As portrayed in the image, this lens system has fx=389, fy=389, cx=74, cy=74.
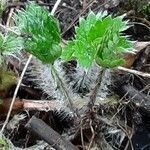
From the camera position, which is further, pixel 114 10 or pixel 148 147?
pixel 114 10

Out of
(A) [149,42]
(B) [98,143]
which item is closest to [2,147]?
(B) [98,143]

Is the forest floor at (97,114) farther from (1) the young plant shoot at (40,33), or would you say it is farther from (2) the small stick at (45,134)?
(1) the young plant shoot at (40,33)

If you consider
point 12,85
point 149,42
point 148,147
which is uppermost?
point 149,42

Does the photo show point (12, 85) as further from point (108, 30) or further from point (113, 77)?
point (108, 30)

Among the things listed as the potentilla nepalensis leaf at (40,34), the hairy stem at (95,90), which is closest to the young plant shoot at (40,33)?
the potentilla nepalensis leaf at (40,34)

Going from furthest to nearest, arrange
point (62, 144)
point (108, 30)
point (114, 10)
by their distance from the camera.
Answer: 1. point (114, 10)
2. point (62, 144)
3. point (108, 30)

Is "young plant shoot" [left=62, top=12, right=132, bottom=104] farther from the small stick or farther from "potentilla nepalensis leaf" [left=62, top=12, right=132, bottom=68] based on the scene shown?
the small stick

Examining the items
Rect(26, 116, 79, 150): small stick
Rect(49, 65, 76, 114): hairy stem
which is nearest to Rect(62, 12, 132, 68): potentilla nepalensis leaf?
Rect(49, 65, 76, 114): hairy stem
